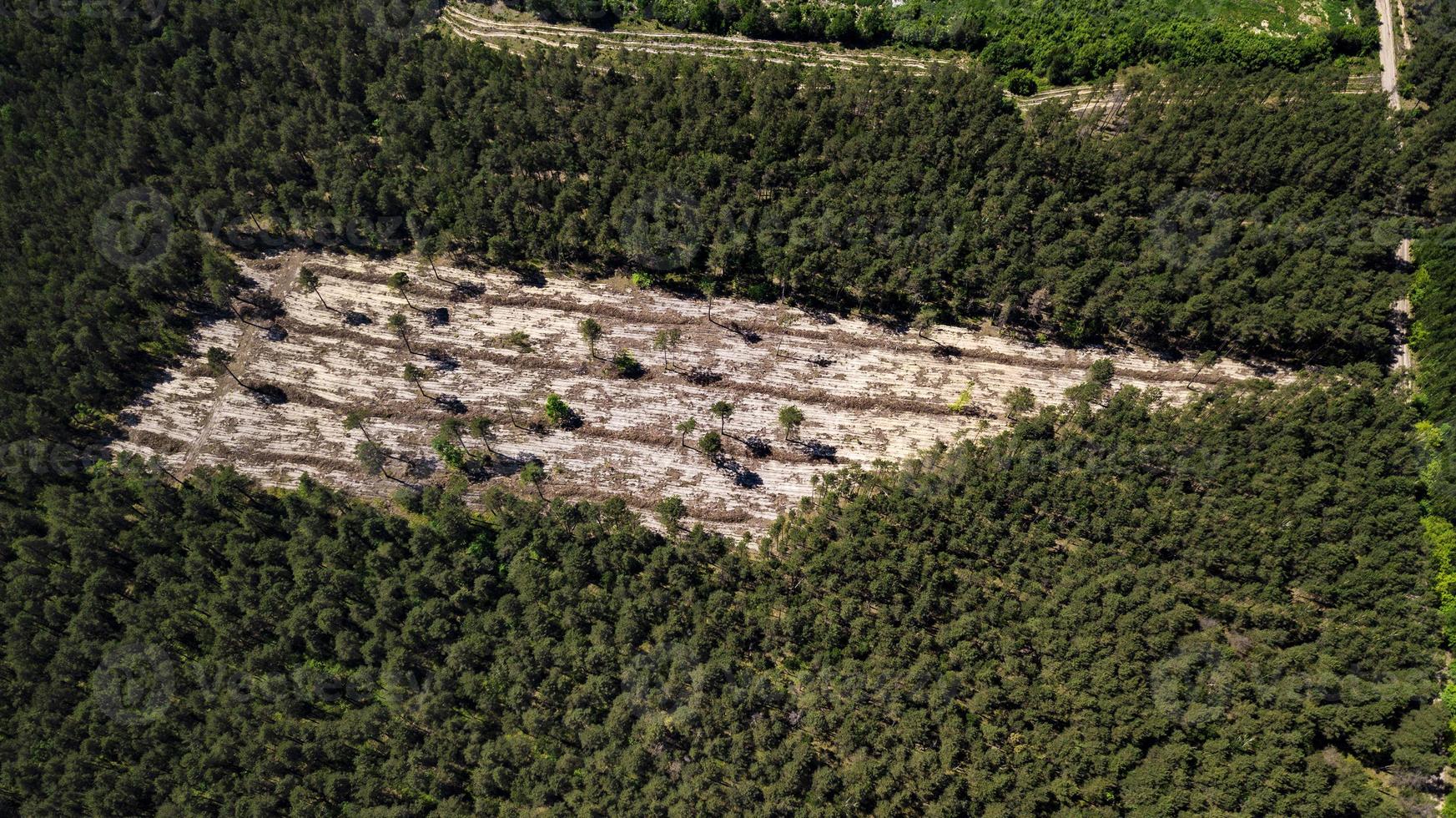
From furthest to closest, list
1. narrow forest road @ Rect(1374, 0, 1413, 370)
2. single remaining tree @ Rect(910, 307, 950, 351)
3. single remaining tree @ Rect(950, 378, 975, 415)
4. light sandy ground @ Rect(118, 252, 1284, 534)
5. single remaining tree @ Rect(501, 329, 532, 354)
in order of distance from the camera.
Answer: single remaining tree @ Rect(501, 329, 532, 354) → single remaining tree @ Rect(910, 307, 950, 351) → single remaining tree @ Rect(950, 378, 975, 415) → narrow forest road @ Rect(1374, 0, 1413, 370) → light sandy ground @ Rect(118, 252, 1284, 534)

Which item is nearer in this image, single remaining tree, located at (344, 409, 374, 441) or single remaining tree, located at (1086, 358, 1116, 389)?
single remaining tree, located at (1086, 358, 1116, 389)

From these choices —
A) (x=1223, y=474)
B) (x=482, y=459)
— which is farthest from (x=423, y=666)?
(x=1223, y=474)

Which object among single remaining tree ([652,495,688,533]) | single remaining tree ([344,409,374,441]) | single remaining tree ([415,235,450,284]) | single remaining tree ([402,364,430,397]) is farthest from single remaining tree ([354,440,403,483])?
single remaining tree ([652,495,688,533])

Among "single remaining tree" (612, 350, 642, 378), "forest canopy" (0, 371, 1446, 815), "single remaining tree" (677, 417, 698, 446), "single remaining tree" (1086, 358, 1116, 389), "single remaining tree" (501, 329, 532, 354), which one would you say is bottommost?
"forest canopy" (0, 371, 1446, 815)

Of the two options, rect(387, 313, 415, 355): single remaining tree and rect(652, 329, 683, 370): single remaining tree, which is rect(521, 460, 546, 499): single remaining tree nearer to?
rect(652, 329, 683, 370): single remaining tree

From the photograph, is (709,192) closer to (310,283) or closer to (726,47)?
(726,47)

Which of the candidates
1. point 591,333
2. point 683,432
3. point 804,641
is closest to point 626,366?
A: point 591,333

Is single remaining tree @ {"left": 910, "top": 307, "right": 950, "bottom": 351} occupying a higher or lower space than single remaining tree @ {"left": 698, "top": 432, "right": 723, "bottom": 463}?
higher
